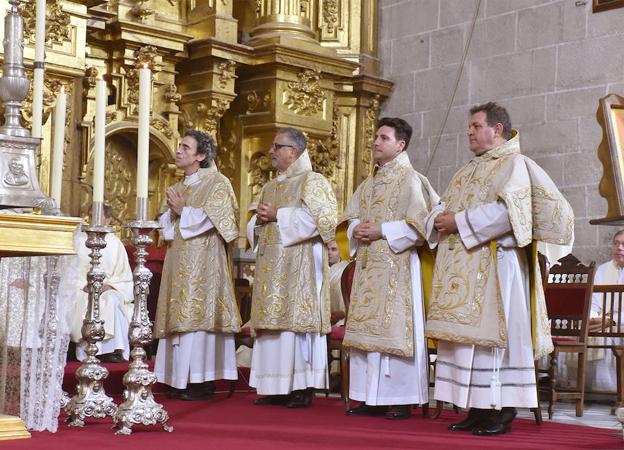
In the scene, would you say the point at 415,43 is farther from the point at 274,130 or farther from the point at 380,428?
the point at 380,428

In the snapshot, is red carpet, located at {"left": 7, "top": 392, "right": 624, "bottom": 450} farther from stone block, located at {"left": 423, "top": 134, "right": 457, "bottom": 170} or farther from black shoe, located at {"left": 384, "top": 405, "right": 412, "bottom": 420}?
stone block, located at {"left": 423, "top": 134, "right": 457, "bottom": 170}

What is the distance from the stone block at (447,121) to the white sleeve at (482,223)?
16.7 ft

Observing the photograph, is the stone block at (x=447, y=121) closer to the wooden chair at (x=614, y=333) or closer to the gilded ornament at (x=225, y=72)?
the gilded ornament at (x=225, y=72)

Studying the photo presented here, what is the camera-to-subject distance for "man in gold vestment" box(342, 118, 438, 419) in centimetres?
627

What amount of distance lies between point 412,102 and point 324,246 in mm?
4523

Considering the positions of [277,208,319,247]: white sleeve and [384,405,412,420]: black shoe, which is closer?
[384,405,412,420]: black shoe

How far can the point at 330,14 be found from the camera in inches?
444

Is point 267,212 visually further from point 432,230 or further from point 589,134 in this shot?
point 589,134

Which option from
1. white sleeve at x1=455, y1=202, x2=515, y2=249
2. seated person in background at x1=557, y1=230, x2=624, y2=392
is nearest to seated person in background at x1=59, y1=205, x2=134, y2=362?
white sleeve at x1=455, y1=202, x2=515, y2=249

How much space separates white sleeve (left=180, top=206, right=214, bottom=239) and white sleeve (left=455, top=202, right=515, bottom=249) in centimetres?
201

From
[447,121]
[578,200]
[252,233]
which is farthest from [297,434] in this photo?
[447,121]

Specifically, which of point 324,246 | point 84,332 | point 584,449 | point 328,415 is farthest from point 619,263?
point 84,332

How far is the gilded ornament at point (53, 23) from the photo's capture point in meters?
8.30

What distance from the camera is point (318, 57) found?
10430mm
